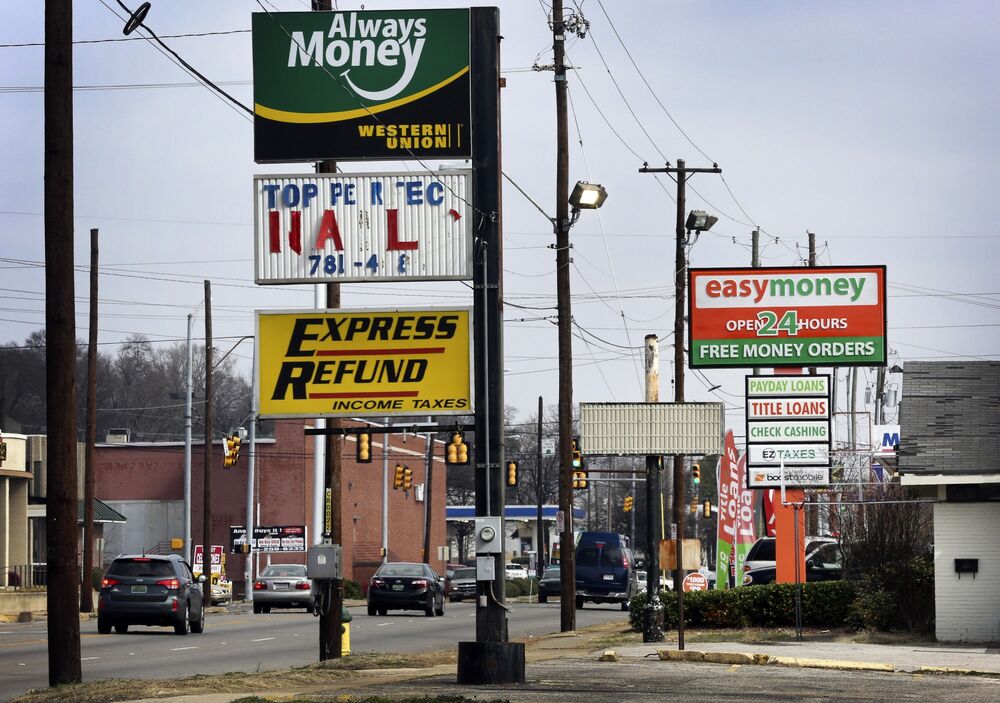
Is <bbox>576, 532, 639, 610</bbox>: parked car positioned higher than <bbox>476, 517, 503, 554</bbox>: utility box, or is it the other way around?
<bbox>476, 517, 503, 554</bbox>: utility box

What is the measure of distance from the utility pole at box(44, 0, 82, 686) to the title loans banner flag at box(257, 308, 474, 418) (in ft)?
8.48

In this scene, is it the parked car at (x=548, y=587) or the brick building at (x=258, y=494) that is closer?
the parked car at (x=548, y=587)

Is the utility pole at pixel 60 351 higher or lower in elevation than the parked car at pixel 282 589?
higher

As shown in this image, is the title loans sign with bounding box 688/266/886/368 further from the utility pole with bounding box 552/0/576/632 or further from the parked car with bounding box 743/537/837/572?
the parked car with bounding box 743/537/837/572

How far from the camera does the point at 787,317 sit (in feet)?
99.3

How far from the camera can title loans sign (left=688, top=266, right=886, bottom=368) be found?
30.0 metres

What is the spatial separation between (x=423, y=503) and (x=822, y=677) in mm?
67749

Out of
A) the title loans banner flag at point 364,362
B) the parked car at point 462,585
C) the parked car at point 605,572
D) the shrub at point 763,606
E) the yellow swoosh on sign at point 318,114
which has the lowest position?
the parked car at point 462,585

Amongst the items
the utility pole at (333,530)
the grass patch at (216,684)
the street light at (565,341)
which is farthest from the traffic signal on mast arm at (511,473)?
the grass patch at (216,684)

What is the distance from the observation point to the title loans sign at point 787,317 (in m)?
30.0

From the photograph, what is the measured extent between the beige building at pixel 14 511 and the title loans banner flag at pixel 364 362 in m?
31.1

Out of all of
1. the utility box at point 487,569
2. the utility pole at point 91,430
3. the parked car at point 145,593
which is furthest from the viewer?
the utility pole at point 91,430

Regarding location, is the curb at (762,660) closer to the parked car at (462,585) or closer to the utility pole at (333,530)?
the utility pole at (333,530)

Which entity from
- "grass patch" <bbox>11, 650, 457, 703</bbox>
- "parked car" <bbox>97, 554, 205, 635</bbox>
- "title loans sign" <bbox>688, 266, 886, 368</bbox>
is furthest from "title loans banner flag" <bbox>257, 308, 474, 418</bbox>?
"parked car" <bbox>97, 554, 205, 635</bbox>
